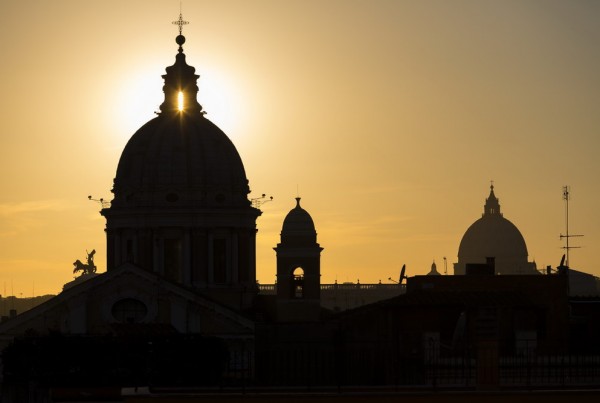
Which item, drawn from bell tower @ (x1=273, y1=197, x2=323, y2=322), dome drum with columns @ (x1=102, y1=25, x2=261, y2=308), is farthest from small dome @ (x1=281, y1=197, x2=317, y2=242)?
dome drum with columns @ (x1=102, y1=25, x2=261, y2=308)

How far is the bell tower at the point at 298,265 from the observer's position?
114188 millimetres

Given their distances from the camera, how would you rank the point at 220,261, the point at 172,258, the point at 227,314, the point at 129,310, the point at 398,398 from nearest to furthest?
1. the point at 398,398
2. the point at 227,314
3. the point at 129,310
4. the point at 172,258
5. the point at 220,261

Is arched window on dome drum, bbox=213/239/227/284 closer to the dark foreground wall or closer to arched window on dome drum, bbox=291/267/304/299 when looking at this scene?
arched window on dome drum, bbox=291/267/304/299

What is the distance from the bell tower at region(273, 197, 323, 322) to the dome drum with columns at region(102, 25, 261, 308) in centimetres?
665

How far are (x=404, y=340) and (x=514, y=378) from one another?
75.9 ft

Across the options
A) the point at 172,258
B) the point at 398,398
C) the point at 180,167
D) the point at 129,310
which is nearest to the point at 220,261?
the point at 172,258

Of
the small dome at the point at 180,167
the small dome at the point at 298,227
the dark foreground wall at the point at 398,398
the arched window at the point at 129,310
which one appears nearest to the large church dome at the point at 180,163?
the small dome at the point at 180,167

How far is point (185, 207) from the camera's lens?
121 m

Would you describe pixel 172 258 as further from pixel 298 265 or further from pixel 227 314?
pixel 227 314

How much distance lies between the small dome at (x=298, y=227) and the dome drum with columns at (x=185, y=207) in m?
7.04

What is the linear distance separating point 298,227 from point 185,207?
387 inches

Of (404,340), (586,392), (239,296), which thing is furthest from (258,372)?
(239,296)

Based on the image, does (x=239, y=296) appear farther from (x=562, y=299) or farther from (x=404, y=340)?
(x=404, y=340)

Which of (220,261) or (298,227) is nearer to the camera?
(298,227)
